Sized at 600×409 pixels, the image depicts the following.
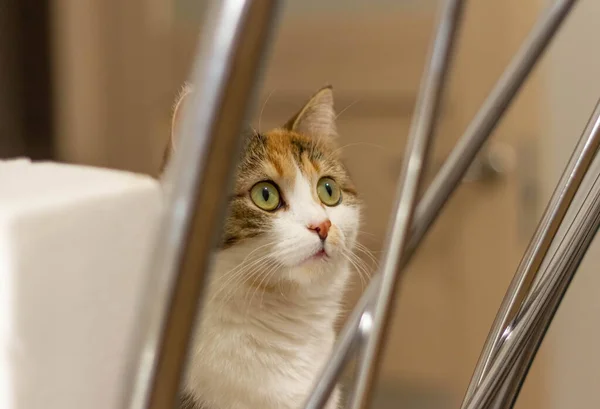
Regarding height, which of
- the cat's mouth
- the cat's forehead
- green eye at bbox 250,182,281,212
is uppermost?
the cat's forehead

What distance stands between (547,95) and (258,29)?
1.16m

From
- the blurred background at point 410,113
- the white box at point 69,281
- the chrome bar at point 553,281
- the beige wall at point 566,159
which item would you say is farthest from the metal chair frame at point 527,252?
the beige wall at point 566,159

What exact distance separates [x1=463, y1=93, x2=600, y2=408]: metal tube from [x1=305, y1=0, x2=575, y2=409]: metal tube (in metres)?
0.04

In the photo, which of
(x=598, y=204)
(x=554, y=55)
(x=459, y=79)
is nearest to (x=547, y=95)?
(x=554, y=55)

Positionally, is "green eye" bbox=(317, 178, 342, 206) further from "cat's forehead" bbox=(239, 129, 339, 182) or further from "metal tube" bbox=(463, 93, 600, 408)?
"metal tube" bbox=(463, 93, 600, 408)

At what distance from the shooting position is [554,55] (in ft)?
3.81

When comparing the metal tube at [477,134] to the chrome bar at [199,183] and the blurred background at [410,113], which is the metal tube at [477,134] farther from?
the blurred background at [410,113]

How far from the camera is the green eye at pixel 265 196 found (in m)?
0.48

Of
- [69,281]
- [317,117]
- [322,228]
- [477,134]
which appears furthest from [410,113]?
[69,281]

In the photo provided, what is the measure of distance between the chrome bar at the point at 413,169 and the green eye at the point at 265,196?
199 millimetres

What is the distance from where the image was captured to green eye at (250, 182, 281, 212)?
1.57 ft

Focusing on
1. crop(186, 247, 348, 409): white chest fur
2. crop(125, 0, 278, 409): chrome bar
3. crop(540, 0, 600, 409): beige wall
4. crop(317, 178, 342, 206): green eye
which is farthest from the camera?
crop(540, 0, 600, 409): beige wall

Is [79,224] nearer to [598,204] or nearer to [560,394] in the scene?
[598,204]

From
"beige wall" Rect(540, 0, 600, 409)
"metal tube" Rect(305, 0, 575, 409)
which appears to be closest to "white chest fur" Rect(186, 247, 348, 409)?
"metal tube" Rect(305, 0, 575, 409)
